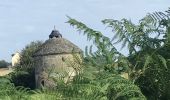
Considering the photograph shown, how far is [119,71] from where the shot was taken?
6.67ft

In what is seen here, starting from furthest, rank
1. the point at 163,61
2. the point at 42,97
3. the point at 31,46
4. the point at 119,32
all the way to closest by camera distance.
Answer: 1. the point at 31,46
2. the point at 119,32
3. the point at 163,61
4. the point at 42,97

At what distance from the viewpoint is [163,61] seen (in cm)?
195

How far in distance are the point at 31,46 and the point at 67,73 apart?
7498 cm

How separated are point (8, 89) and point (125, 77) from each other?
427 mm

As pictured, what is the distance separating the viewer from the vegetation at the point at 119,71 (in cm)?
182

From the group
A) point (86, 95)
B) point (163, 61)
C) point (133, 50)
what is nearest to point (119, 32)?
point (133, 50)

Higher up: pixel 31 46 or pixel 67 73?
pixel 31 46

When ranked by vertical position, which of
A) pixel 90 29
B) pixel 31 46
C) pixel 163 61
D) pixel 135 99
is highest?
pixel 31 46

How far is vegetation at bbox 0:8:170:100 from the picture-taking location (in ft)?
5.97

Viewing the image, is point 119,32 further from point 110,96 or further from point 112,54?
point 110,96

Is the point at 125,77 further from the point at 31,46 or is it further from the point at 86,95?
the point at 31,46

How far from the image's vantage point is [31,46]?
76.4 meters

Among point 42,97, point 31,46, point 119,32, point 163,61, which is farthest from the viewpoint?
point 31,46

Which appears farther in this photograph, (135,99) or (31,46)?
(31,46)
